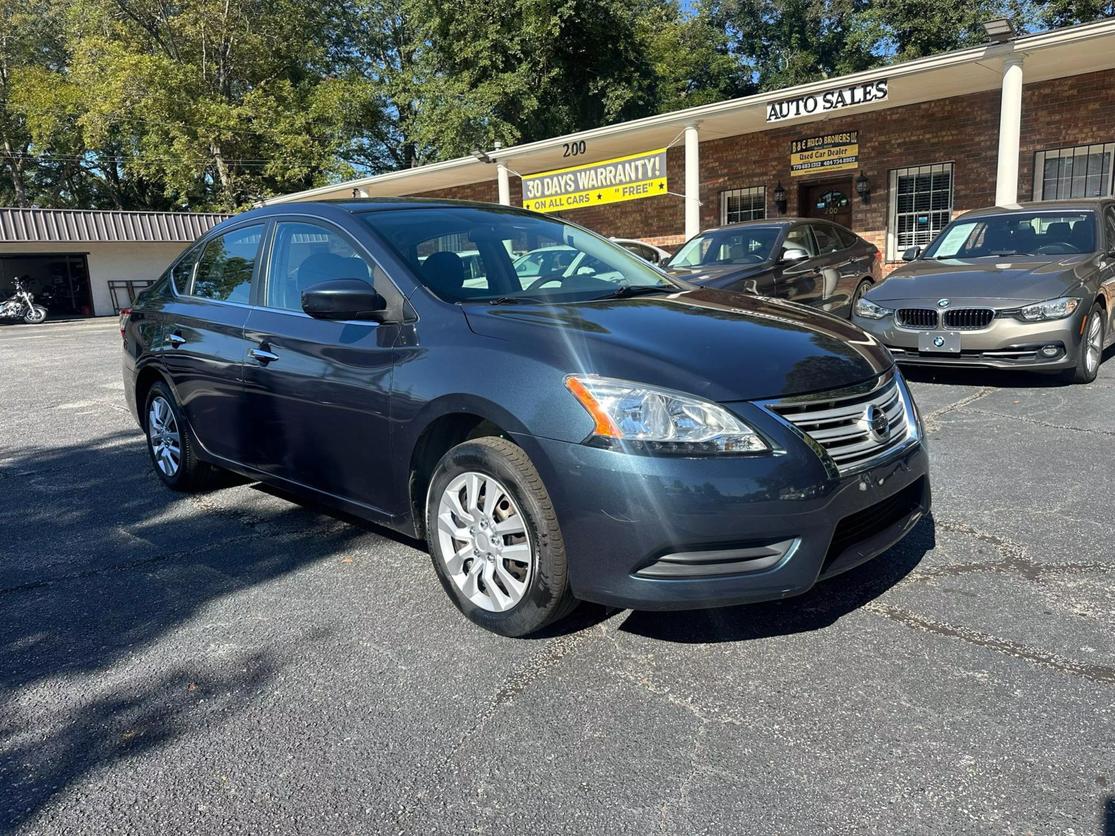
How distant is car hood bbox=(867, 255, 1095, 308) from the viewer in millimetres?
6414

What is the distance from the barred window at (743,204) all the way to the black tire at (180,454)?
13571mm

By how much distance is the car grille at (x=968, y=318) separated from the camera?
646cm

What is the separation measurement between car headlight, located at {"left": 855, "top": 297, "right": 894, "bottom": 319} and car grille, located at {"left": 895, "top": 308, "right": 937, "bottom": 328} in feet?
0.34

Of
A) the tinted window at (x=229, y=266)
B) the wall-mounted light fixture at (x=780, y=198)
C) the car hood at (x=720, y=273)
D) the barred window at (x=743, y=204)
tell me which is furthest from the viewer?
the barred window at (x=743, y=204)

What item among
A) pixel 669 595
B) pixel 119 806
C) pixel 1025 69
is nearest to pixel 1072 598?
pixel 669 595

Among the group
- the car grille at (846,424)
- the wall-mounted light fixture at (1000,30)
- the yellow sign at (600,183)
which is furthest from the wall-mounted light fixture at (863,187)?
the car grille at (846,424)

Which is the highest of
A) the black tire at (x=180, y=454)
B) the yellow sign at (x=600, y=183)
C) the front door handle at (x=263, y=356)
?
the yellow sign at (x=600, y=183)

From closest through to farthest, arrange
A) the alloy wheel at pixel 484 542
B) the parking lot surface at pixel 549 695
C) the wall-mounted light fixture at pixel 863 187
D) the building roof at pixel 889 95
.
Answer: the parking lot surface at pixel 549 695
the alloy wheel at pixel 484 542
the building roof at pixel 889 95
the wall-mounted light fixture at pixel 863 187

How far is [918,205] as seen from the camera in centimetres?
1462

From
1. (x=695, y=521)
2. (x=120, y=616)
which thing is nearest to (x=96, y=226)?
(x=120, y=616)

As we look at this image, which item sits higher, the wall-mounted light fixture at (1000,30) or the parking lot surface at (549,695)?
the wall-mounted light fixture at (1000,30)

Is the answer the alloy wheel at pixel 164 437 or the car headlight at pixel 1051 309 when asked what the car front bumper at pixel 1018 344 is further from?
the alloy wheel at pixel 164 437

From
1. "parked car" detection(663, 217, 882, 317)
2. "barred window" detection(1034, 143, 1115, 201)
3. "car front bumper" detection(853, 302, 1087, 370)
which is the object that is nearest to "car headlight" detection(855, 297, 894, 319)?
"car front bumper" detection(853, 302, 1087, 370)

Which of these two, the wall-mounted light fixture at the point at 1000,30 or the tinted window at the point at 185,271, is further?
the wall-mounted light fixture at the point at 1000,30
